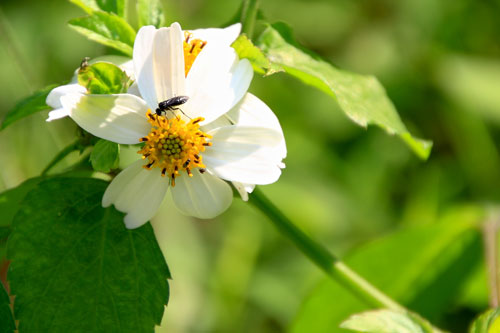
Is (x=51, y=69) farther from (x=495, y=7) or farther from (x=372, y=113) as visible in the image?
(x=495, y=7)

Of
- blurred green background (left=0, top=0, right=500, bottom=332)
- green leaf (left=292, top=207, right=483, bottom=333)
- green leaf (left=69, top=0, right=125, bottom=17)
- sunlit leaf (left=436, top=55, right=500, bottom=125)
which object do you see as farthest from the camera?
sunlit leaf (left=436, top=55, right=500, bottom=125)

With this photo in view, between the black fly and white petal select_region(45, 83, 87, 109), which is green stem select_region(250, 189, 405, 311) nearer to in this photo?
the black fly

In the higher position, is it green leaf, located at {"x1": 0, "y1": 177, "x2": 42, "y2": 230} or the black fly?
the black fly

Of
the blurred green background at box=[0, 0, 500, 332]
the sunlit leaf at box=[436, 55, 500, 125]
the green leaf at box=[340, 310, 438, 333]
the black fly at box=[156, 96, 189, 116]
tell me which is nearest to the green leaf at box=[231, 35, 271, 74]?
the black fly at box=[156, 96, 189, 116]

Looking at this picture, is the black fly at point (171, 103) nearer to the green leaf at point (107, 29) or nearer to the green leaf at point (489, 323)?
the green leaf at point (107, 29)

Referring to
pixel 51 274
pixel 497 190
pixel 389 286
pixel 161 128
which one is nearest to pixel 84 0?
pixel 161 128

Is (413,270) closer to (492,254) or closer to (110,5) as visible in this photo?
(492,254)

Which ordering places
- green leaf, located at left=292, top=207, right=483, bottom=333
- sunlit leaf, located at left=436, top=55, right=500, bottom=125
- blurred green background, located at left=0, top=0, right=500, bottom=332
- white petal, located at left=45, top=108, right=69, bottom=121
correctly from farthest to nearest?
sunlit leaf, located at left=436, top=55, right=500, bottom=125 < blurred green background, located at left=0, top=0, right=500, bottom=332 < green leaf, located at left=292, top=207, right=483, bottom=333 < white petal, located at left=45, top=108, right=69, bottom=121
